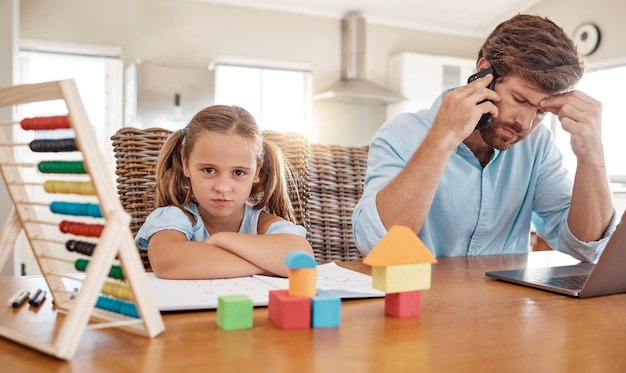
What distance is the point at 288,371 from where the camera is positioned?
55 cm

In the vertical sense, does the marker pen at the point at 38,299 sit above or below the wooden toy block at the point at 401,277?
below

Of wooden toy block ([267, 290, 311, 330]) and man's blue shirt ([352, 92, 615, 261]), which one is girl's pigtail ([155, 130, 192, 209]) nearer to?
man's blue shirt ([352, 92, 615, 261])

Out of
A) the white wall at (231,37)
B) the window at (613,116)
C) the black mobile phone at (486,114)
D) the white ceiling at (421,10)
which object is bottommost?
the window at (613,116)

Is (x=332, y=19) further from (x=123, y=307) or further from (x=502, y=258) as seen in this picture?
(x=123, y=307)

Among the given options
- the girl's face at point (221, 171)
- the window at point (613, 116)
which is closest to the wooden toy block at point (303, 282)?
the girl's face at point (221, 171)

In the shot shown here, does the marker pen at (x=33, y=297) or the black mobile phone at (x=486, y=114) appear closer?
the marker pen at (x=33, y=297)

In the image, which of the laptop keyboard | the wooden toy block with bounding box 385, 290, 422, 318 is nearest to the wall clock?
the laptop keyboard

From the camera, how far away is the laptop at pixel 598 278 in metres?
0.90

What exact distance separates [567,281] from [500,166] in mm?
650

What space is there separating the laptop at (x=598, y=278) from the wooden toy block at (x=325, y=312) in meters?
0.45

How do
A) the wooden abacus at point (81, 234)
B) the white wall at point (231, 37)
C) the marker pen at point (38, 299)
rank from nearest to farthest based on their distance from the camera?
the wooden abacus at point (81, 234), the marker pen at point (38, 299), the white wall at point (231, 37)

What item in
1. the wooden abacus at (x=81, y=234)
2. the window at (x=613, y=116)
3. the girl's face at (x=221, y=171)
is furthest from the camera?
the window at (x=613, y=116)

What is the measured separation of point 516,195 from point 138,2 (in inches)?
175

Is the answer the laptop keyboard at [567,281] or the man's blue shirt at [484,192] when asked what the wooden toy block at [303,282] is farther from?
the man's blue shirt at [484,192]
